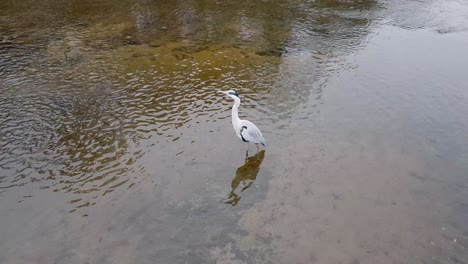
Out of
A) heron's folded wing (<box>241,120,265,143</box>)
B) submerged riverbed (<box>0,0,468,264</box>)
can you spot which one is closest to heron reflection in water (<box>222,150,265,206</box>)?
submerged riverbed (<box>0,0,468,264</box>)

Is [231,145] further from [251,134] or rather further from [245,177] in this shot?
[245,177]

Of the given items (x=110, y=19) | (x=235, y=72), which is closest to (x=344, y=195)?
(x=235, y=72)

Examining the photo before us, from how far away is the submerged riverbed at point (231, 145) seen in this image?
24.5ft

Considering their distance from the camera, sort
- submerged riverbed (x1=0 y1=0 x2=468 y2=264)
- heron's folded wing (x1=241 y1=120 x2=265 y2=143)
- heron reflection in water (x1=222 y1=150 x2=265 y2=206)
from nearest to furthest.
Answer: submerged riverbed (x1=0 y1=0 x2=468 y2=264)
heron reflection in water (x1=222 y1=150 x2=265 y2=206)
heron's folded wing (x1=241 y1=120 x2=265 y2=143)

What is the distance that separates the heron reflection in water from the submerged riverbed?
5 cm

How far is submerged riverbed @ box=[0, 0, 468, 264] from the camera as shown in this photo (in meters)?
7.48

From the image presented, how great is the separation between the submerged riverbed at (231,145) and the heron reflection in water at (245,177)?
5cm

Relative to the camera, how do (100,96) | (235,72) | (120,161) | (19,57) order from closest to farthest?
(120,161)
(100,96)
(235,72)
(19,57)

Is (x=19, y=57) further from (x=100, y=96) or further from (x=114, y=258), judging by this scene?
(x=114, y=258)

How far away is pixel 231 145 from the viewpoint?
10.4 metres

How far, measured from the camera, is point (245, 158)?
389 inches

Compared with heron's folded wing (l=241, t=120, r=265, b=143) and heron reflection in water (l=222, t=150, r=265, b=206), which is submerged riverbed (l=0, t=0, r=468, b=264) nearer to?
heron reflection in water (l=222, t=150, r=265, b=206)

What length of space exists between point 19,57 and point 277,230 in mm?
12814

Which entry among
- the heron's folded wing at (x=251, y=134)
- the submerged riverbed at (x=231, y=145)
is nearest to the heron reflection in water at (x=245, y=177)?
the submerged riverbed at (x=231, y=145)
